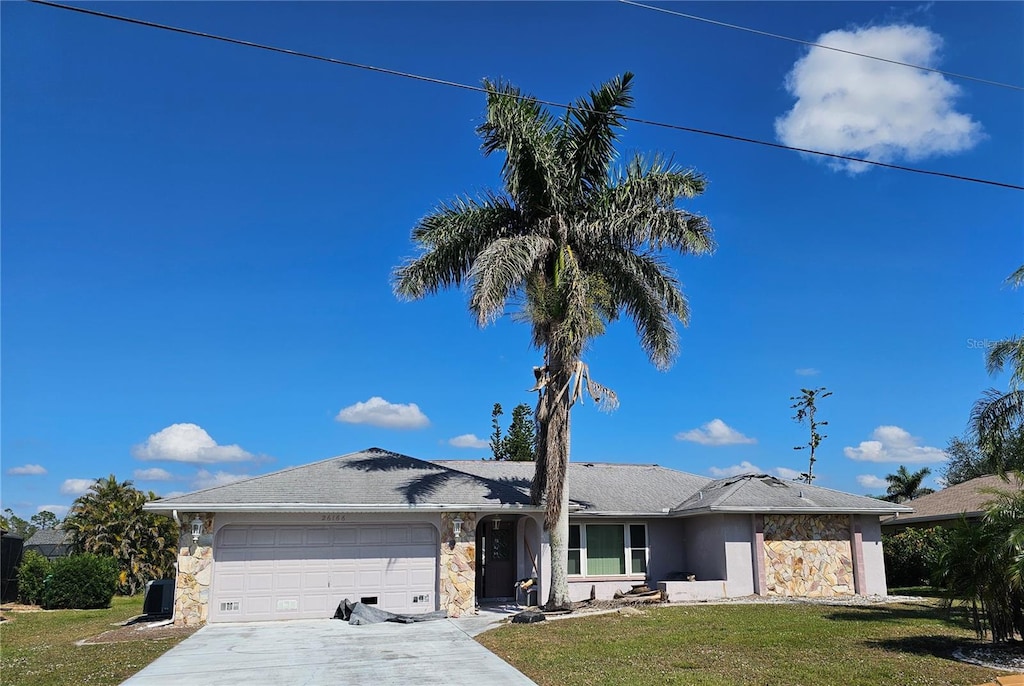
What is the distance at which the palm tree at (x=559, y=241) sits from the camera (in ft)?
56.3

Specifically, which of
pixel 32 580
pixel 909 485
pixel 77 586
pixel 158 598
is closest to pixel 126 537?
pixel 32 580

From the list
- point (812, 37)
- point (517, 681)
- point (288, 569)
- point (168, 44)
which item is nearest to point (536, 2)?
point (812, 37)

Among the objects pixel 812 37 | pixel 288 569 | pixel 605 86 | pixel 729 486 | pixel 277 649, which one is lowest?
pixel 277 649

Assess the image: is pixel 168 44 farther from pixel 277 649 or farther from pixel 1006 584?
pixel 1006 584

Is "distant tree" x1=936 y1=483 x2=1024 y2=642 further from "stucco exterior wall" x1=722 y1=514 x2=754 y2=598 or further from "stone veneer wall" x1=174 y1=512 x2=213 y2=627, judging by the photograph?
"stone veneer wall" x1=174 y1=512 x2=213 y2=627

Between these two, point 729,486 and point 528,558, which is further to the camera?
point 729,486

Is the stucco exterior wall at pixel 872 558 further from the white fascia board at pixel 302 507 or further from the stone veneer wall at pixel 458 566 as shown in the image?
the stone veneer wall at pixel 458 566

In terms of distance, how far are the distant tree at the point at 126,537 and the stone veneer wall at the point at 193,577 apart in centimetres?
1553

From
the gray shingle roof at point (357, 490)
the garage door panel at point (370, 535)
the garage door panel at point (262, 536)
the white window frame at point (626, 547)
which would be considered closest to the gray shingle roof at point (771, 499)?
the white window frame at point (626, 547)

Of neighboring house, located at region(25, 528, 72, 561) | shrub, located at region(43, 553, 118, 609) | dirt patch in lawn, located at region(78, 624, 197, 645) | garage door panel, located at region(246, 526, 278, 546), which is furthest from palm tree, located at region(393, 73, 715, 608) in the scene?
neighboring house, located at region(25, 528, 72, 561)

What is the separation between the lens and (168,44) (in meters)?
12.9

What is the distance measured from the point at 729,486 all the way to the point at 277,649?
13.5 m

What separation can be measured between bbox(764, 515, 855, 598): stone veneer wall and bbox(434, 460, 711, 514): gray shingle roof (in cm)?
302

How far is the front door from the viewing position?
20.8m
